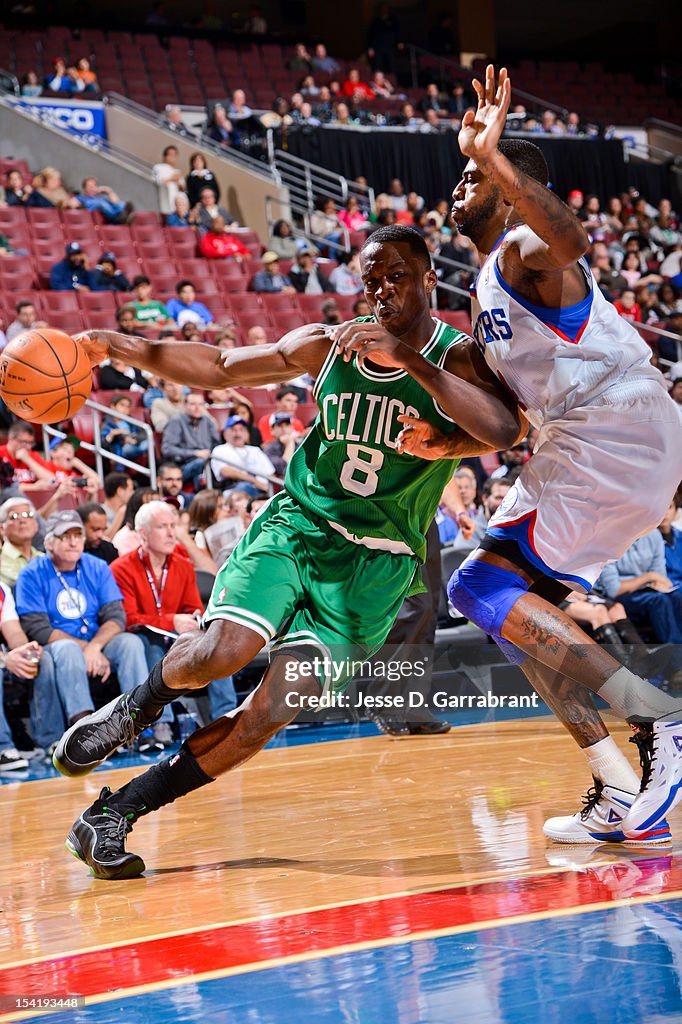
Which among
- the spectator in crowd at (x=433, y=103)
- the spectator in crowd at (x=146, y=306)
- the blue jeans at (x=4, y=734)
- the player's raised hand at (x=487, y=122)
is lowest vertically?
the blue jeans at (x=4, y=734)

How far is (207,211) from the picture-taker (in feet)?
47.5

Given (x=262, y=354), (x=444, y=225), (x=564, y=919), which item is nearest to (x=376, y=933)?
(x=564, y=919)

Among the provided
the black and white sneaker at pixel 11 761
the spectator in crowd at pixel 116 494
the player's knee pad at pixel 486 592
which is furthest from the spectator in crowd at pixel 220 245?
the player's knee pad at pixel 486 592

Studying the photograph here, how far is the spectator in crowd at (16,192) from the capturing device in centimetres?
1328

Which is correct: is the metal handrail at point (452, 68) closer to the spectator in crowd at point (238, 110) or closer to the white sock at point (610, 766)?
the spectator in crowd at point (238, 110)

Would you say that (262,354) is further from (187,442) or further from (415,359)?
(187,442)

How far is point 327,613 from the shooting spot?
3529 mm

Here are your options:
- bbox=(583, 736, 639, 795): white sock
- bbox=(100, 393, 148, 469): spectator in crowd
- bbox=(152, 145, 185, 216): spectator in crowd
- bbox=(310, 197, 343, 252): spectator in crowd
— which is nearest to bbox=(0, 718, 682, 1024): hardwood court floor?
bbox=(583, 736, 639, 795): white sock

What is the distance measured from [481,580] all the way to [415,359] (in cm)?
76

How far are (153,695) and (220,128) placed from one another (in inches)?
550

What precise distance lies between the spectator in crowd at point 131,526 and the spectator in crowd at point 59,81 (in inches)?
391

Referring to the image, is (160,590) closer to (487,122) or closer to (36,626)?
(36,626)

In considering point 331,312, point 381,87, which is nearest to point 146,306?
point 331,312

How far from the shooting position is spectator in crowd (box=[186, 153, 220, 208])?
580 inches
